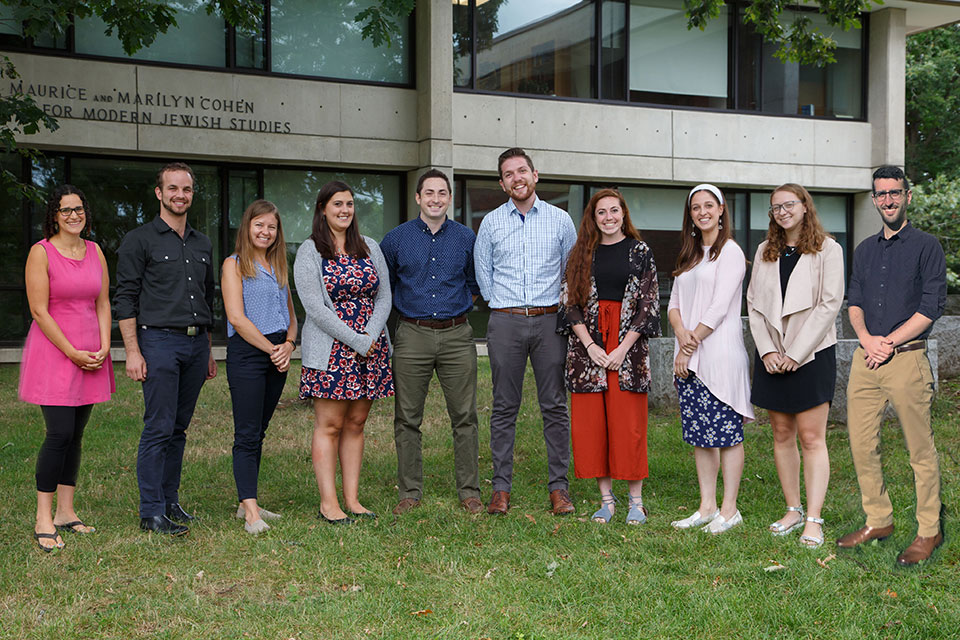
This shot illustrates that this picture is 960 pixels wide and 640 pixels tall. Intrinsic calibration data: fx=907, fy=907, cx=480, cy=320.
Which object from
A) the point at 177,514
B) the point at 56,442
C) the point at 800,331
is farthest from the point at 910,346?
the point at 56,442

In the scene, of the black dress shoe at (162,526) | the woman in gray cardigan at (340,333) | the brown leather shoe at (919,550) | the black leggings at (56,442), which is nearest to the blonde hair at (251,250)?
the woman in gray cardigan at (340,333)

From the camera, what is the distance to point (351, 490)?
19.2ft

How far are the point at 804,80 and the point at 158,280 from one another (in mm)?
15414

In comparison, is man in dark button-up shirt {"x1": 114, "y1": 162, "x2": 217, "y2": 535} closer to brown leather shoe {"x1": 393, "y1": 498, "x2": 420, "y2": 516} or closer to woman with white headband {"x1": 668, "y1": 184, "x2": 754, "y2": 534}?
brown leather shoe {"x1": 393, "y1": 498, "x2": 420, "y2": 516}

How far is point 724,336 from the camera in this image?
531 cm

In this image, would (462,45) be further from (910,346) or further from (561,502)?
(910,346)

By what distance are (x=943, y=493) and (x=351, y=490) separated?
3.41 meters

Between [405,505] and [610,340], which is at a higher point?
[610,340]

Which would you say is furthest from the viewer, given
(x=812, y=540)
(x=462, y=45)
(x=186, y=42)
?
(x=462, y=45)

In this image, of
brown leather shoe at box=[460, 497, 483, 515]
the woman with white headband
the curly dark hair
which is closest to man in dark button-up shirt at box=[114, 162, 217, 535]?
the curly dark hair

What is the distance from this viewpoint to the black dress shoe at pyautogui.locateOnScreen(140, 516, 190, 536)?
17.2ft

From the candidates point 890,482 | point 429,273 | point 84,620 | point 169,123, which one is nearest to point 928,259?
point 890,482

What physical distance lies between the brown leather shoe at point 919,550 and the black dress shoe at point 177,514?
402 centimetres

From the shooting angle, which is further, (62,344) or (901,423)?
(62,344)
